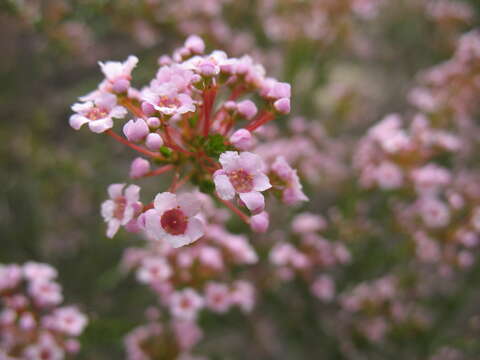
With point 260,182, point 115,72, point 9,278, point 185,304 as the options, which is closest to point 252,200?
point 260,182

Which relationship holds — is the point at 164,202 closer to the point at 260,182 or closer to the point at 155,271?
the point at 260,182

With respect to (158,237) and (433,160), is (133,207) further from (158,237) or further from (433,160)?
(433,160)

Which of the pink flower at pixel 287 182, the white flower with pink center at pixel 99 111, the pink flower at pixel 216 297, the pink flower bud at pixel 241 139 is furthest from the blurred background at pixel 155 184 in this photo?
the white flower with pink center at pixel 99 111

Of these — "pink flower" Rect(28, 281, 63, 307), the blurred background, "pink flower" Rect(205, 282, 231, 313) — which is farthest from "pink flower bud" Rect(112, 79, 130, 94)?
the blurred background

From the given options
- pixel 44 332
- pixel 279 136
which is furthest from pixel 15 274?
pixel 279 136

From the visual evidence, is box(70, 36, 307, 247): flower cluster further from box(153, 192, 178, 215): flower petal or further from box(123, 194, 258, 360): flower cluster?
box(123, 194, 258, 360): flower cluster

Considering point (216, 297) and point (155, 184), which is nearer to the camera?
point (216, 297)
